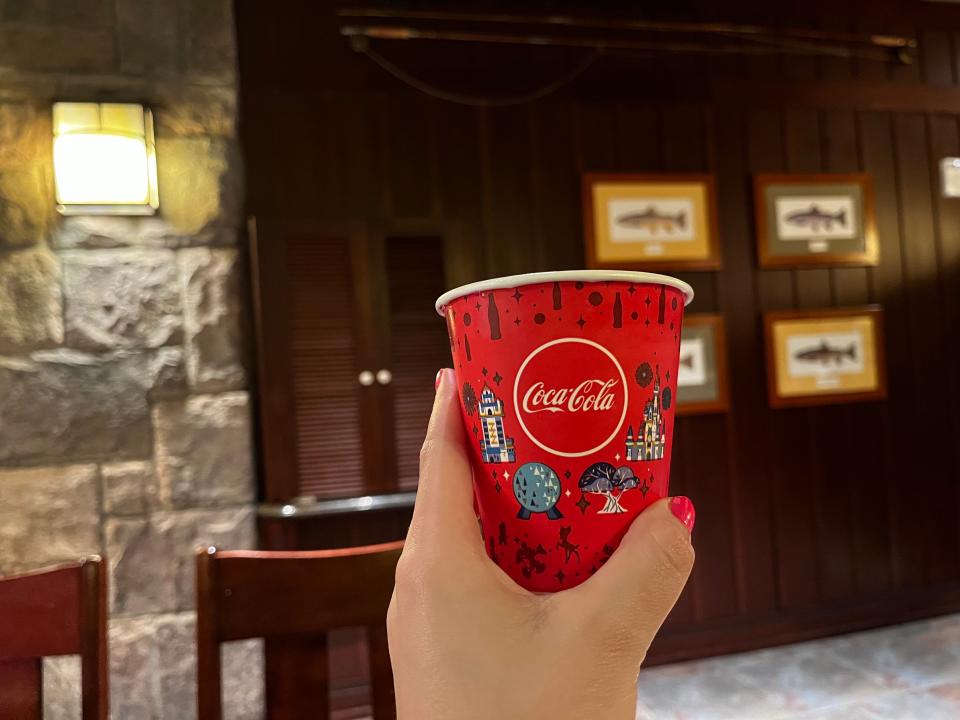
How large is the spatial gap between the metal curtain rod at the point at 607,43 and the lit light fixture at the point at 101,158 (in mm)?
848

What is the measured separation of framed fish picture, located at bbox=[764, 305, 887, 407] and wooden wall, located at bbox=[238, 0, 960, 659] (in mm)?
57

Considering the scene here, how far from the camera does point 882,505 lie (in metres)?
3.02

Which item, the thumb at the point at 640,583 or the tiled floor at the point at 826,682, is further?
the tiled floor at the point at 826,682

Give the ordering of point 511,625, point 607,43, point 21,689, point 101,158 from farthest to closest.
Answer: point 607,43
point 101,158
point 21,689
point 511,625

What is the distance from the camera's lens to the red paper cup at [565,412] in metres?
0.58

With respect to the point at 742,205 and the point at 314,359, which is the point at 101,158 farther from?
the point at 742,205

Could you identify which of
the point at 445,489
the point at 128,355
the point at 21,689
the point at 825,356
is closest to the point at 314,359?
the point at 128,355

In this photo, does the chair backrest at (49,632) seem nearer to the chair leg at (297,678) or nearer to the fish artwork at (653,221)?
the chair leg at (297,678)

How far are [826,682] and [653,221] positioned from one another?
188 cm

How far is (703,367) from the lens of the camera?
282 cm

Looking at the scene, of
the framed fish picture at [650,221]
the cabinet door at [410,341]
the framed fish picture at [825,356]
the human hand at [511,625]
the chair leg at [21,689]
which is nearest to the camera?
→ the human hand at [511,625]

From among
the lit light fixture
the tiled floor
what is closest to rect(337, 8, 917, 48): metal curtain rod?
the lit light fixture

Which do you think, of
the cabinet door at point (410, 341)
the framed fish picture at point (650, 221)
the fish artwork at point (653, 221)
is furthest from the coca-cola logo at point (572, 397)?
the fish artwork at point (653, 221)

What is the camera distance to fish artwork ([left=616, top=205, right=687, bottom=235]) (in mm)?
2758
